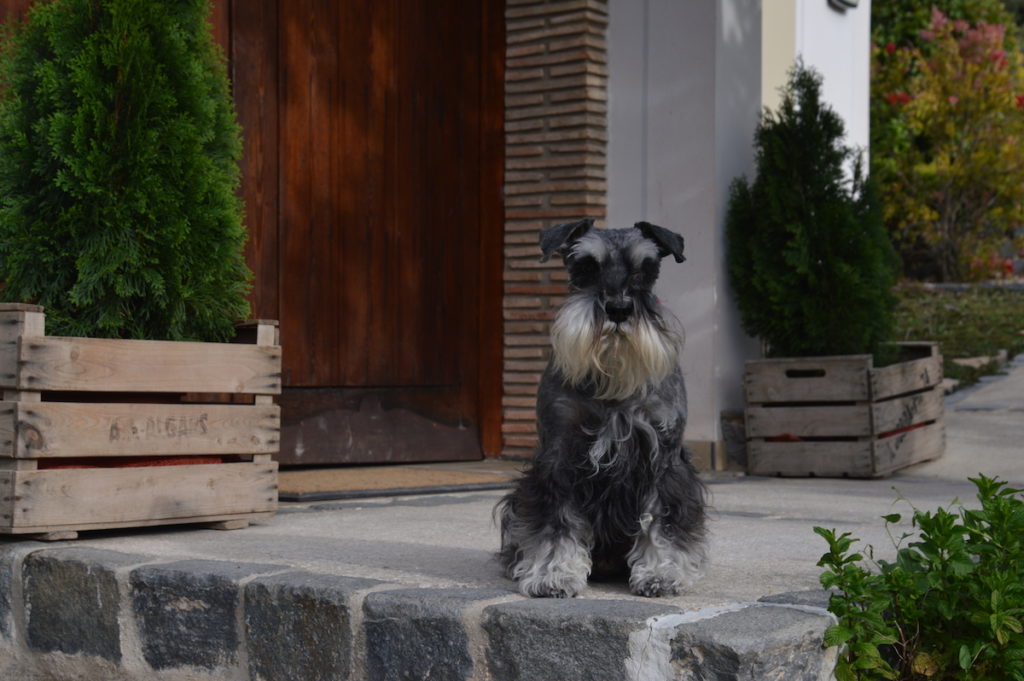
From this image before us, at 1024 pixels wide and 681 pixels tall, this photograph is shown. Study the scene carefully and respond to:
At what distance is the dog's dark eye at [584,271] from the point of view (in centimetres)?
306

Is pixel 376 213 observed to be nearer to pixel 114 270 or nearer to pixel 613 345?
pixel 114 270

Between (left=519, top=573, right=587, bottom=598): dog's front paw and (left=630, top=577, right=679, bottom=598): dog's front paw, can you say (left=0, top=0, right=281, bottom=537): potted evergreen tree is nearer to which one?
(left=519, top=573, right=587, bottom=598): dog's front paw

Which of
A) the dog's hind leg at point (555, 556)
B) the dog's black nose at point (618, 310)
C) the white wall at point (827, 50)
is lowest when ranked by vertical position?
the dog's hind leg at point (555, 556)

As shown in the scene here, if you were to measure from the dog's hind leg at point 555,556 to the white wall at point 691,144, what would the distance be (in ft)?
12.7

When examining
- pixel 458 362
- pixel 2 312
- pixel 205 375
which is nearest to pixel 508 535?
pixel 205 375

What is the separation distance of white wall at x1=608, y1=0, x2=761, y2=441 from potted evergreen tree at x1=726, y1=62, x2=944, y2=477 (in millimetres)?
153

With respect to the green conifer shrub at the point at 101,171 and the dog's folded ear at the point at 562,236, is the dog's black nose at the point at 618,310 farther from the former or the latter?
the green conifer shrub at the point at 101,171

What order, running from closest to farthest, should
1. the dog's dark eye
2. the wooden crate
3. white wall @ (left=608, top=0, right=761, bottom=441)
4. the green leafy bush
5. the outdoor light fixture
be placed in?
the green leafy bush → the dog's dark eye → the wooden crate → white wall @ (left=608, top=0, right=761, bottom=441) → the outdoor light fixture

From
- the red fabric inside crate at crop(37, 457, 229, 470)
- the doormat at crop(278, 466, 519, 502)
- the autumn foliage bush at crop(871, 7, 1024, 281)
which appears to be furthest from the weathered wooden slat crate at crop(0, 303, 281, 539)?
the autumn foliage bush at crop(871, 7, 1024, 281)

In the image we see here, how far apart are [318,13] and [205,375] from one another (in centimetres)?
275

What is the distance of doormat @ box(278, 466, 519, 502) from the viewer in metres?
5.49

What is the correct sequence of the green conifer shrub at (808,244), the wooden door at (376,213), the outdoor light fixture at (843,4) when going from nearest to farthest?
the wooden door at (376,213), the green conifer shrub at (808,244), the outdoor light fixture at (843,4)

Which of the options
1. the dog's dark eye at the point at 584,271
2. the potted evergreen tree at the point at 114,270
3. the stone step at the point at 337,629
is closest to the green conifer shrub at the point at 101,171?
the potted evergreen tree at the point at 114,270

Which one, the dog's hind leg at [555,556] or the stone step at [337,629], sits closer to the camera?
the stone step at [337,629]
